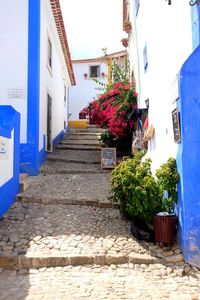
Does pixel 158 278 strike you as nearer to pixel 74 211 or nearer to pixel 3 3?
pixel 74 211

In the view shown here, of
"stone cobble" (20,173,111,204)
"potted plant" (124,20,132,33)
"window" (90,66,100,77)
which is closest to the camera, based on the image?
"stone cobble" (20,173,111,204)

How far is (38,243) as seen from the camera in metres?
4.78

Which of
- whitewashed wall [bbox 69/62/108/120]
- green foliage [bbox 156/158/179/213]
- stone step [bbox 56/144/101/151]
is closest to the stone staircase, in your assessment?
green foliage [bbox 156/158/179/213]

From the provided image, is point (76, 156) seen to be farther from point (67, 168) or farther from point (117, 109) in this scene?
point (117, 109)

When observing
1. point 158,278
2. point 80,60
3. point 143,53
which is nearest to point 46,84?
point 143,53

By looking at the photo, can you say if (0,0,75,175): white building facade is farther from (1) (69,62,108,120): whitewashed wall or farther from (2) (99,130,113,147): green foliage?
(1) (69,62,108,120): whitewashed wall

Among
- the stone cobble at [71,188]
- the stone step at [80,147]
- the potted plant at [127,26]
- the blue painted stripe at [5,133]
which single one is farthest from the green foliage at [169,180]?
the potted plant at [127,26]

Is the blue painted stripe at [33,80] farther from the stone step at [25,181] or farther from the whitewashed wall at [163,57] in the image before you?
the whitewashed wall at [163,57]

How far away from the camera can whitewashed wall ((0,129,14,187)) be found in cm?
586

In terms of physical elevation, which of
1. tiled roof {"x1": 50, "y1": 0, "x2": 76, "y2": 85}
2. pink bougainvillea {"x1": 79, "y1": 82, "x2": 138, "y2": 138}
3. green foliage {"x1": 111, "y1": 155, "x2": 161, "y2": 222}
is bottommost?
green foliage {"x1": 111, "y1": 155, "x2": 161, "y2": 222}

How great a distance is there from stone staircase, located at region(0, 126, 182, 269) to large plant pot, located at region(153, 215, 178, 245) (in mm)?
246

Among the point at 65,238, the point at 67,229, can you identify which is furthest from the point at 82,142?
the point at 65,238

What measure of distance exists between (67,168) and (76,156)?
170cm

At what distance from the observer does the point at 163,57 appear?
5957 millimetres
